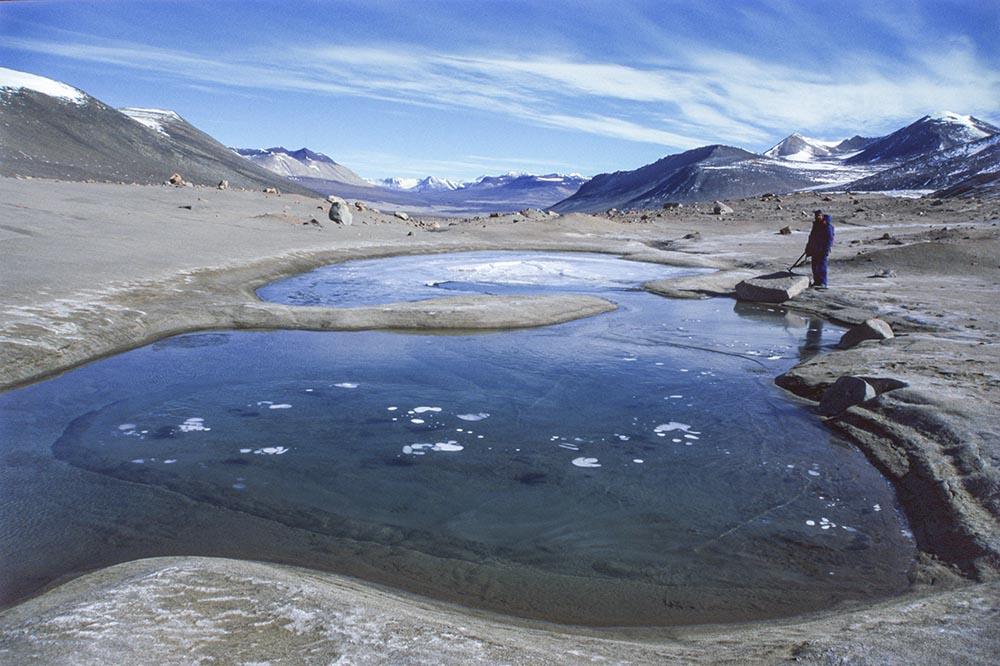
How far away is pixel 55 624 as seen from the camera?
103 inches

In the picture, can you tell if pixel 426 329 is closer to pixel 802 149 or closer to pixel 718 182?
pixel 718 182

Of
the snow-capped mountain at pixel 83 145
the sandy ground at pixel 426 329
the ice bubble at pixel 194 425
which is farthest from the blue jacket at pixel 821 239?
the snow-capped mountain at pixel 83 145

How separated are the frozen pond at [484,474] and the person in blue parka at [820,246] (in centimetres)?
515

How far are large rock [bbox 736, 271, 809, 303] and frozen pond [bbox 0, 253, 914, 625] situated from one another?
13.2 feet

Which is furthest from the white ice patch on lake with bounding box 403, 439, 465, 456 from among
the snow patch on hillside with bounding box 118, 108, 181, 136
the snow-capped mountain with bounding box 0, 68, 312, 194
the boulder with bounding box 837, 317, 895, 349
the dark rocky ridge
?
the snow patch on hillside with bounding box 118, 108, 181, 136

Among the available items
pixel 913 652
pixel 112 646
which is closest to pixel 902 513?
pixel 913 652

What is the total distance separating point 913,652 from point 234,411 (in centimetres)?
540

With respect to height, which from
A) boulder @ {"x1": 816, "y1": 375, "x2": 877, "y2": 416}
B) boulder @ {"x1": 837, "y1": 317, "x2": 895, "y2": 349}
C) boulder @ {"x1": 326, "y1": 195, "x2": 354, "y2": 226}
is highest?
boulder @ {"x1": 326, "y1": 195, "x2": 354, "y2": 226}

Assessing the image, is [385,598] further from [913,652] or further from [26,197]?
[26,197]

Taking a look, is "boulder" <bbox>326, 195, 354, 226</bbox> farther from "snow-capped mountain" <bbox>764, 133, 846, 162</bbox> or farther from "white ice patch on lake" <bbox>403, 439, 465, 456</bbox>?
"snow-capped mountain" <bbox>764, 133, 846, 162</bbox>

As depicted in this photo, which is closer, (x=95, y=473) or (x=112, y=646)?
(x=112, y=646)

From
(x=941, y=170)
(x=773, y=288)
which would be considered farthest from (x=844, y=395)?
(x=941, y=170)

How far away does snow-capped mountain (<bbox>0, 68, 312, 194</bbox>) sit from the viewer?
5228 centimetres

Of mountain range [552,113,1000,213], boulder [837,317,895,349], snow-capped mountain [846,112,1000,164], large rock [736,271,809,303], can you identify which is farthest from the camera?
snow-capped mountain [846,112,1000,164]
